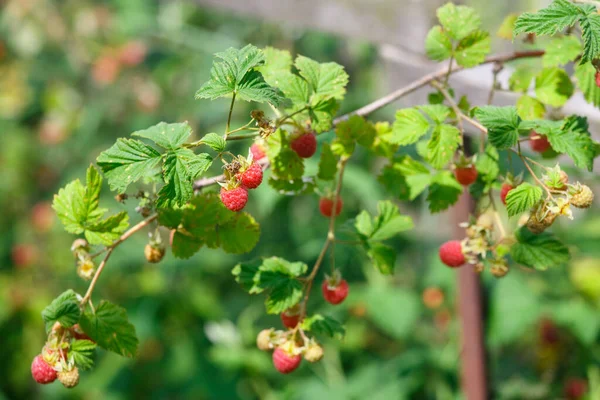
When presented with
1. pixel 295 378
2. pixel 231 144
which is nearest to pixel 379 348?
pixel 295 378

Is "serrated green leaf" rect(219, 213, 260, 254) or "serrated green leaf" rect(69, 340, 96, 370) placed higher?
"serrated green leaf" rect(219, 213, 260, 254)

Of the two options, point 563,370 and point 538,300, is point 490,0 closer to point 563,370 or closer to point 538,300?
point 538,300

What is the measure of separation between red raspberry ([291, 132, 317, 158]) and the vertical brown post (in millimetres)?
548

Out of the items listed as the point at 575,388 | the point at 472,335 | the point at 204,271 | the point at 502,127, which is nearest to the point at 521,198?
the point at 502,127

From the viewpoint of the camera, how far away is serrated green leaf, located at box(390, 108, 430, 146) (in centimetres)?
70

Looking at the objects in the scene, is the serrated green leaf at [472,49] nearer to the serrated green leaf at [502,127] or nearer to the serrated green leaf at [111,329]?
the serrated green leaf at [502,127]

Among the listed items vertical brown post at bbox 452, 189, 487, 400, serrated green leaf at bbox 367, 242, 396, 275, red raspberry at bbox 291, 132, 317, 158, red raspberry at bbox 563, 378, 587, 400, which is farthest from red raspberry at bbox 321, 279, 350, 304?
red raspberry at bbox 563, 378, 587, 400

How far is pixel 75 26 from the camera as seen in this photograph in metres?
A: 2.60

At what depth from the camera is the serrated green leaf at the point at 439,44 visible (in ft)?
2.46

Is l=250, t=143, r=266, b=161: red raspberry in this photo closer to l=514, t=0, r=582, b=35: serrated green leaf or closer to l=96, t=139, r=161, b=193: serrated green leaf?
l=96, t=139, r=161, b=193: serrated green leaf

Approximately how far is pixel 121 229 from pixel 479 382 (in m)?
0.72

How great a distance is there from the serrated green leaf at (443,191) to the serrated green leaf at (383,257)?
2.4 inches

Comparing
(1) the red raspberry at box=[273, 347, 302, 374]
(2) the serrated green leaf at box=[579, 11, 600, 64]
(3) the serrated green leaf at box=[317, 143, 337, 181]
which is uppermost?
(2) the serrated green leaf at box=[579, 11, 600, 64]

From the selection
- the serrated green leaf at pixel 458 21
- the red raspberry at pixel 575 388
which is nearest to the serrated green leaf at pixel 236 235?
the serrated green leaf at pixel 458 21
